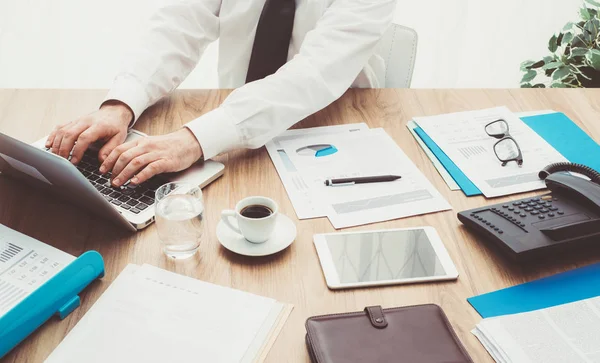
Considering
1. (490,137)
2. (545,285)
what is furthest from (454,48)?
(545,285)

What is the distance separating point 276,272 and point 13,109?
824 mm

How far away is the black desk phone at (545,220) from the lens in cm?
84

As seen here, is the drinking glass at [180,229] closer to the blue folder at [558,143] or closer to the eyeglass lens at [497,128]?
the blue folder at [558,143]

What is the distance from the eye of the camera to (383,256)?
2.80 ft

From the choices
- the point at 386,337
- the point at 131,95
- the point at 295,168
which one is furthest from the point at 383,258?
the point at 131,95

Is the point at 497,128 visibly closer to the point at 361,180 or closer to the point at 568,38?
the point at 361,180

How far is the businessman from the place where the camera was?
1.04m

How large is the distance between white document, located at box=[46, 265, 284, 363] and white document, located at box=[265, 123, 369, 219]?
0.77ft

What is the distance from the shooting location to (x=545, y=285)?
81 cm

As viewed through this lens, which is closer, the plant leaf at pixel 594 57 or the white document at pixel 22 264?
the white document at pixel 22 264

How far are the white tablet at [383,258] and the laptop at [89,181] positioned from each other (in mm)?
294

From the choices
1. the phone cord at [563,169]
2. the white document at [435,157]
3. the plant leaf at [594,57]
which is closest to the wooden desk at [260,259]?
the white document at [435,157]

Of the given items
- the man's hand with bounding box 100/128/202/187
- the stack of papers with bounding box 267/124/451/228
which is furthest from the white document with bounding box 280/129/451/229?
the man's hand with bounding box 100/128/202/187

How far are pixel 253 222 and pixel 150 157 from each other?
11.1 inches
